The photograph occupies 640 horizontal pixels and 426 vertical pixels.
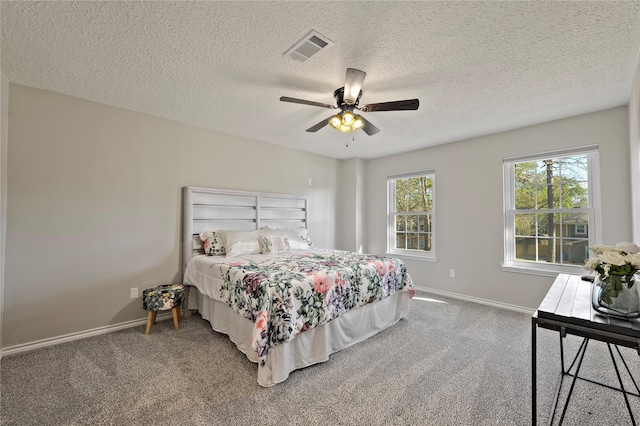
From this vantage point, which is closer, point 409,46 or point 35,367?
point 409,46

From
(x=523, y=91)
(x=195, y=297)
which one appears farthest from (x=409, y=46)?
(x=195, y=297)

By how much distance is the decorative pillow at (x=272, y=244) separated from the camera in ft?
11.3

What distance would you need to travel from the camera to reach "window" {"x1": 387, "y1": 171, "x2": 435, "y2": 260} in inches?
183

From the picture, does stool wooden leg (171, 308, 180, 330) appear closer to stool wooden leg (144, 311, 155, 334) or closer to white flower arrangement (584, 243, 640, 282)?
stool wooden leg (144, 311, 155, 334)

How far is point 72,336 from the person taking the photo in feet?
8.93

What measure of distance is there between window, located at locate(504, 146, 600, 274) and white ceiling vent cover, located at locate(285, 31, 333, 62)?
318 cm

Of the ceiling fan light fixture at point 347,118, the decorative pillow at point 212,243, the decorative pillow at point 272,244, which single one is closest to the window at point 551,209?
the ceiling fan light fixture at point 347,118

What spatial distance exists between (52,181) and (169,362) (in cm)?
212

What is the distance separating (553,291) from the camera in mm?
1723

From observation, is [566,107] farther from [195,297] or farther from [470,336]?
[195,297]

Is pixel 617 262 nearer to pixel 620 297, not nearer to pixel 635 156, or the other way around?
pixel 620 297

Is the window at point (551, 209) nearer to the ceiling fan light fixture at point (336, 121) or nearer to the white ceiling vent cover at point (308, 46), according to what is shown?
the ceiling fan light fixture at point (336, 121)

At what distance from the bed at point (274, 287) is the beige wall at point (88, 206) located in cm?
35

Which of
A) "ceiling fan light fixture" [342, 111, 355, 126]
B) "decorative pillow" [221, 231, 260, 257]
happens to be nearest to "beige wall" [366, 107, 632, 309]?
"ceiling fan light fixture" [342, 111, 355, 126]
